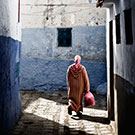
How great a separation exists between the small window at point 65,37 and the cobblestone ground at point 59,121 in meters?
4.13

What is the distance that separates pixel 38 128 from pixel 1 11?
2938mm

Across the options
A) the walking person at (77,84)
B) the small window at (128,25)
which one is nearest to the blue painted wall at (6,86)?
the walking person at (77,84)

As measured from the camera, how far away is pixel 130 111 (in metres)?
2.92

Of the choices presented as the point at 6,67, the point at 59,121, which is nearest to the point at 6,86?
the point at 6,67

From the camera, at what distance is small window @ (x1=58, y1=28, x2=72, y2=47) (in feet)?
35.0

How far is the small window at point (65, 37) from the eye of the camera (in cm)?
1067

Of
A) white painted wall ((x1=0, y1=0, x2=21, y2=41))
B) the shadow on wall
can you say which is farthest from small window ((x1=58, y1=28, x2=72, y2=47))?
white painted wall ((x1=0, y1=0, x2=21, y2=41))

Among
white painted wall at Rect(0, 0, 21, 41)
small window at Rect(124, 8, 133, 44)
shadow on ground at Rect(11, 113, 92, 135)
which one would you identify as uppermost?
white painted wall at Rect(0, 0, 21, 41)

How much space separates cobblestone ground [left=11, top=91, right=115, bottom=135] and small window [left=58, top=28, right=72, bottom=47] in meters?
4.13

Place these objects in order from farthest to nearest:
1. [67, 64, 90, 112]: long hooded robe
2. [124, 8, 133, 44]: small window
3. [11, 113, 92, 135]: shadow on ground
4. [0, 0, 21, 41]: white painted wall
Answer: [67, 64, 90, 112]: long hooded robe → [11, 113, 92, 135]: shadow on ground → [0, 0, 21, 41]: white painted wall → [124, 8, 133, 44]: small window

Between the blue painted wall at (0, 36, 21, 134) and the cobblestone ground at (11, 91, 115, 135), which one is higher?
the blue painted wall at (0, 36, 21, 134)

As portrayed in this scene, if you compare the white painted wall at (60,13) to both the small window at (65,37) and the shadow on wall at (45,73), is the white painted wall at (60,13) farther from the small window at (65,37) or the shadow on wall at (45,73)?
the shadow on wall at (45,73)

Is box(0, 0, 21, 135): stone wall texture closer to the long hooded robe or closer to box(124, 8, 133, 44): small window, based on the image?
the long hooded robe

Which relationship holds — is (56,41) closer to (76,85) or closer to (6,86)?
(76,85)
